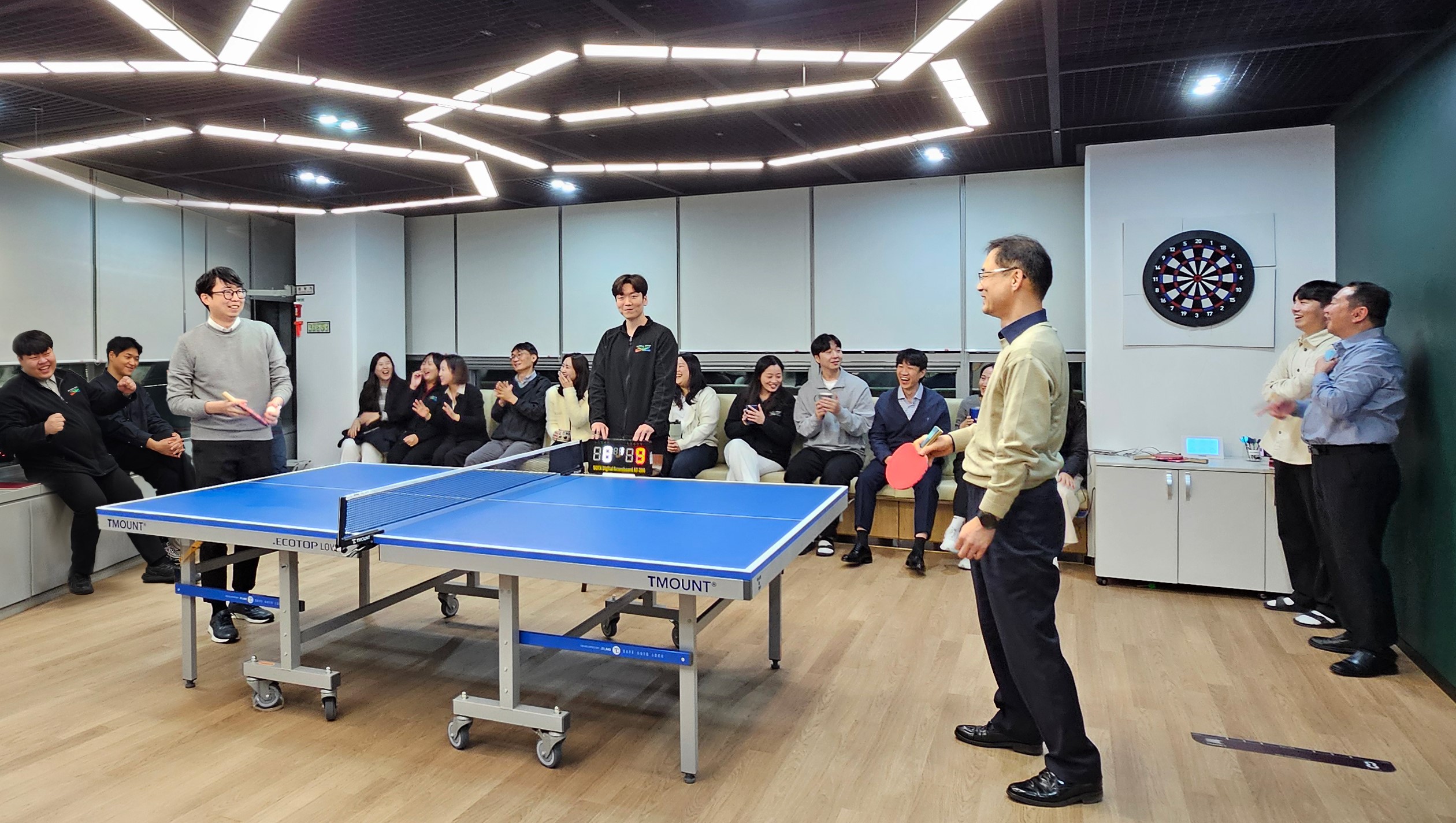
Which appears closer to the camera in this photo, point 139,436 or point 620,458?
point 620,458

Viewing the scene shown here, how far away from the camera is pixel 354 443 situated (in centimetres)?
812

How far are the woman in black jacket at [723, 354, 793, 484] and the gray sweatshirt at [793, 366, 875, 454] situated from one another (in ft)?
0.46

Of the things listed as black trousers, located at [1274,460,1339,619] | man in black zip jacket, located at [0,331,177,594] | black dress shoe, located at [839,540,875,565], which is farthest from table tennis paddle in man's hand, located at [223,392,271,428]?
black trousers, located at [1274,460,1339,619]

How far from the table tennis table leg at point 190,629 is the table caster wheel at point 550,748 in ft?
5.71

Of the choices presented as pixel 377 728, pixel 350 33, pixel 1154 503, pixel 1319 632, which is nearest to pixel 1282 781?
pixel 1319 632

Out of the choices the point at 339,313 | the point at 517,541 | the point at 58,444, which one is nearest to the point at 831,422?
the point at 517,541

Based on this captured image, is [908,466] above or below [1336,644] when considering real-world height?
above

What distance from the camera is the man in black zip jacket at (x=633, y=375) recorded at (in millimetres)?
4457

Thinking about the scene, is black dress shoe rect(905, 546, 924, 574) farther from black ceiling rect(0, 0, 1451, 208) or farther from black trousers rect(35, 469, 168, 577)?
black trousers rect(35, 469, 168, 577)

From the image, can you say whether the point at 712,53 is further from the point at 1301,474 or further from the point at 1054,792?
the point at 1301,474

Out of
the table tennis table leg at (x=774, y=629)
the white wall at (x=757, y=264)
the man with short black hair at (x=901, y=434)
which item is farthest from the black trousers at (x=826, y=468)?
the table tennis table leg at (x=774, y=629)

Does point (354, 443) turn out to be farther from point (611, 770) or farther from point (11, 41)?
point (611, 770)

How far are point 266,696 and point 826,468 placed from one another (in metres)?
4.12

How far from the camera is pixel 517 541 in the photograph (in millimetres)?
2779
